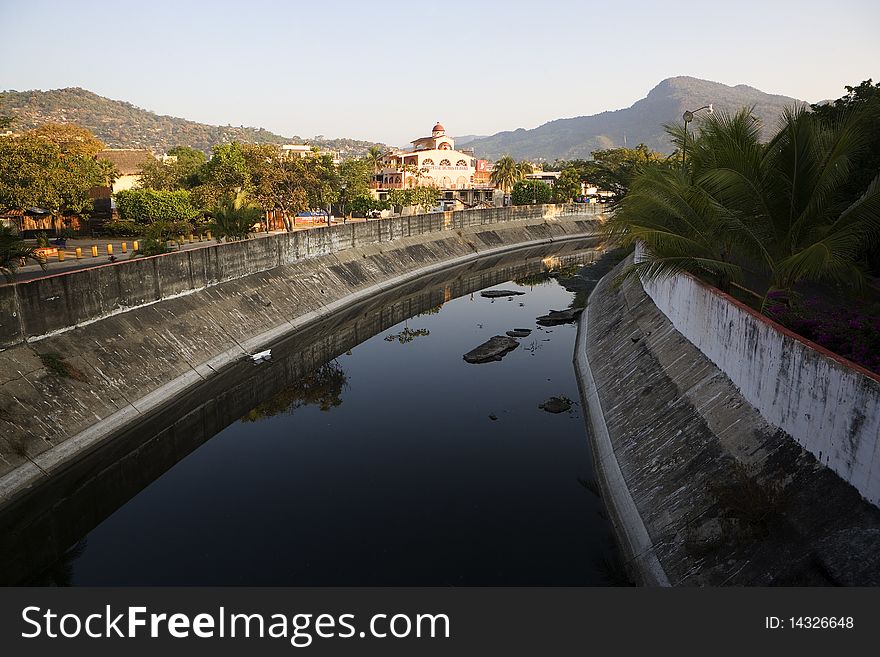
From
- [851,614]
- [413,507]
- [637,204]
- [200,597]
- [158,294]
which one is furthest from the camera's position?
[158,294]

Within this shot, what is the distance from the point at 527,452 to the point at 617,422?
3.45m

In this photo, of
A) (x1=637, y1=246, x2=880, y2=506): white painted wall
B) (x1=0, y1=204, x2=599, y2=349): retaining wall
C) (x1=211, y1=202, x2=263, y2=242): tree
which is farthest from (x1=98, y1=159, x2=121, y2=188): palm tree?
(x1=637, y1=246, x2=880, y2=506): white painted wall

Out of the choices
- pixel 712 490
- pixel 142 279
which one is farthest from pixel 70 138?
pixel 712 490

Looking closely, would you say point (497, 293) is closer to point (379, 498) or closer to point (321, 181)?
point (321, 181)

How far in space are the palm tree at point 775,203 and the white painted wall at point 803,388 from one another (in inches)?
74.2

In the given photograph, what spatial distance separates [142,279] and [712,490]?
1075 inches

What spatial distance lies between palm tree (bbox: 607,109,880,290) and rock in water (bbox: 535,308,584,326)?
20019 mm

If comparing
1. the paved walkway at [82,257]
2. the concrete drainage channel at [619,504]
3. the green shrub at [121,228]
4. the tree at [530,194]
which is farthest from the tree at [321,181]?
the concrete drainage channel at [619,504]

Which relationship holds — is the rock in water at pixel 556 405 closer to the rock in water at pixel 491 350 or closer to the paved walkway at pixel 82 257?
Result: the rock in water at pixel 491 350

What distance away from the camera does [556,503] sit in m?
19.0

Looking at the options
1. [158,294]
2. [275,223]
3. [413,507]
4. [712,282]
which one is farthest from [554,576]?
[275,223]

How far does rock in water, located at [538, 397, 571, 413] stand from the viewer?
26.3 meters

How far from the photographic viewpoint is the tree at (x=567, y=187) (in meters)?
Answer: 104

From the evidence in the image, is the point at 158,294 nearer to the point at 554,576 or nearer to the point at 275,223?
the point at 554,576
